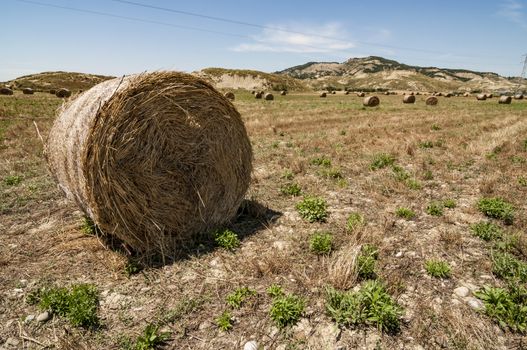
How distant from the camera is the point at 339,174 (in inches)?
385

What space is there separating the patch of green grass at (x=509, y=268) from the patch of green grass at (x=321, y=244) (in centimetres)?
228

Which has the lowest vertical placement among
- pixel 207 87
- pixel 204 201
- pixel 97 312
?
pixel 97 312

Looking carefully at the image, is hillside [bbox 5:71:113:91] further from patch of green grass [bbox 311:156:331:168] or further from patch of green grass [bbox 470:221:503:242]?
patch of green grass [bbox 470:221:503:242]

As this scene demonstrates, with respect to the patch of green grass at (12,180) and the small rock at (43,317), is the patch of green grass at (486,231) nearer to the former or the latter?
the small rock at (43,317)

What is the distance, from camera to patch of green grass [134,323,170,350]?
3.78 meters

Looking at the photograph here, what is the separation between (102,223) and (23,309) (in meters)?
1.46

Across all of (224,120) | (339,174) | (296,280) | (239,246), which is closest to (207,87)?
(224,120)

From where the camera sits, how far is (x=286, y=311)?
414 cm

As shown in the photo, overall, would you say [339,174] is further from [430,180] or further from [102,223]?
[102,223]

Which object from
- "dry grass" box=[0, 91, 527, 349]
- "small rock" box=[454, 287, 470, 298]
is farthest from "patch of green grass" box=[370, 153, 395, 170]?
"small rock" box=[454, 287, 470, 298]

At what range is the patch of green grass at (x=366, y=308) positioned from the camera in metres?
3.98

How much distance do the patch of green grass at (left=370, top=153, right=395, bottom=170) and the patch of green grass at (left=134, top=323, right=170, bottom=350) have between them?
26.5 feet

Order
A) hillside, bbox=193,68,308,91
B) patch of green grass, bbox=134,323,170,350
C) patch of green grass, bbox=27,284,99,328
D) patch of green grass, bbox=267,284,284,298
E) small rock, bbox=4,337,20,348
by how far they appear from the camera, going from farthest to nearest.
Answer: hillside, bbox=193,68,308,91 < patch of green grass, bbox=267,284,284,298 < patch of green grass, bbox=27,284,99,328 < small rock, bbox=4,337,20,348 < patch of green grass, bbox=134,323,170,350

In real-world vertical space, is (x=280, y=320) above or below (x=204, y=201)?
below
